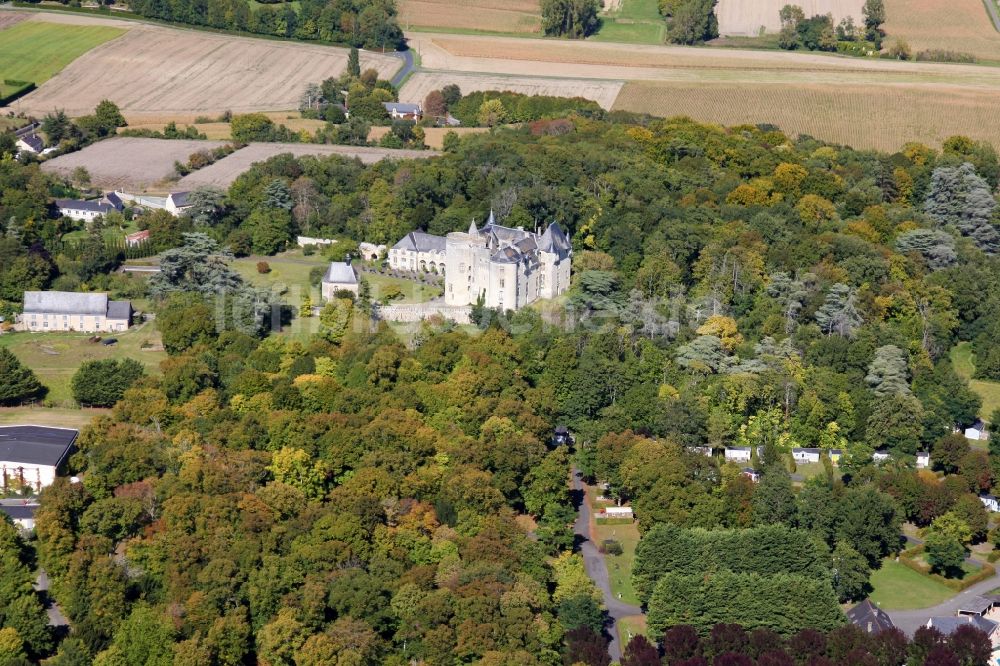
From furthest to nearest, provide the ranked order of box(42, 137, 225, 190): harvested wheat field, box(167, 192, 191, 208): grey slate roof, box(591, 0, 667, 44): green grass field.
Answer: box(591, 0, 667, 44): green grass field, box(42, 137, 225, 190): harvested wheat field, box(167, 192, 191, 208): grey slate roof

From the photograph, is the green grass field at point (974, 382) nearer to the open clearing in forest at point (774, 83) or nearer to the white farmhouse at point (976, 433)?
the white farmhouse at point (976, 433)

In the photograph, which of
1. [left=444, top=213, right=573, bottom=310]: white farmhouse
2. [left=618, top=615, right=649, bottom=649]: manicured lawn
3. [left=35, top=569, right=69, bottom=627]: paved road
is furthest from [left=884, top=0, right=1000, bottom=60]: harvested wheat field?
[left=35, top=569, right=69, bottom=627]: paved road

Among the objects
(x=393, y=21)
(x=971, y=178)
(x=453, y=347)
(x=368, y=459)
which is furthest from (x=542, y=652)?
(x=393, y=21)

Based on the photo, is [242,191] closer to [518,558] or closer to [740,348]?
[740,348]

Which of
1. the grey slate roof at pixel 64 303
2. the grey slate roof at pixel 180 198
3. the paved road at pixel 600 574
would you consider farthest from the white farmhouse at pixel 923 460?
the grey slate roof at pixel 180 198

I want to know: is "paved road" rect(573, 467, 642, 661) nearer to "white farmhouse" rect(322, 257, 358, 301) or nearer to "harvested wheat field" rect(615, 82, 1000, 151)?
"white farmhouse" rect(322, 257, 358, 301)

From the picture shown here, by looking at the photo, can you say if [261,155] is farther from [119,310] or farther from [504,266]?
[504,266]
